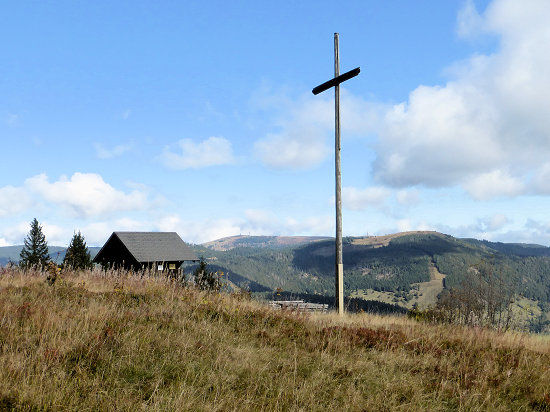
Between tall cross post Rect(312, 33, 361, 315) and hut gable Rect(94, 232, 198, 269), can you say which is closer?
tall cross post Rect(312, 33, 361, 315)

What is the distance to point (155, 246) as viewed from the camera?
153 ft

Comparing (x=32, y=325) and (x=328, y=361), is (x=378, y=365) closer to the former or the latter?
(x=328, y=361)

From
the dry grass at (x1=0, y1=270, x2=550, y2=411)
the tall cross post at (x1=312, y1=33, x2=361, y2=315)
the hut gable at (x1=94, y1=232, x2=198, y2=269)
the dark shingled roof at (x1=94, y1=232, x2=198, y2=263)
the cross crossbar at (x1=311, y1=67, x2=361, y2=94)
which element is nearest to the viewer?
the dry grass at (x1=0, y1=270, x2=550, y2=411)

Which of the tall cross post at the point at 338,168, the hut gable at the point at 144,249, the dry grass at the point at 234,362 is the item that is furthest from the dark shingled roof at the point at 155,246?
the dry grass at the point at 234,362

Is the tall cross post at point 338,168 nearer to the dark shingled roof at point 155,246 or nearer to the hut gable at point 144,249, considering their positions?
the hut gable at point 144,249

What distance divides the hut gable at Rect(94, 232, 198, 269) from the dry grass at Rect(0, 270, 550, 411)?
3619cm

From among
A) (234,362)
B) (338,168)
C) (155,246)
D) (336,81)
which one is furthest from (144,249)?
(234,362)

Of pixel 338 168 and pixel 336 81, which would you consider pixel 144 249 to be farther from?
pixel 336 81

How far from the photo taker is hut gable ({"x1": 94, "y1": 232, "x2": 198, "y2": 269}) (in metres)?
44.8

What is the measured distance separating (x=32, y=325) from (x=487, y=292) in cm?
1713

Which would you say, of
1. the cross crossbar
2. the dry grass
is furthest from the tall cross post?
the dry grass

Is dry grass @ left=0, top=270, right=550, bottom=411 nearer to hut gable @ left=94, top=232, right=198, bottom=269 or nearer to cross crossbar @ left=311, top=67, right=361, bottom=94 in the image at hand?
cross crossbar @ left=311, top=67, right=361, bottom=94

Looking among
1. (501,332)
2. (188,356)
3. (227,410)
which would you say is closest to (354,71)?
(501,332)

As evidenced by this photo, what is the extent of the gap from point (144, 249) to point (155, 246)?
136 cm
